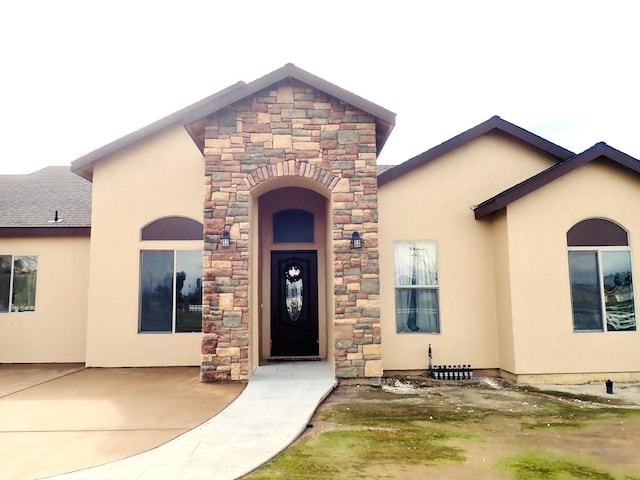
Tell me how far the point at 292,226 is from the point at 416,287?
2999 mm

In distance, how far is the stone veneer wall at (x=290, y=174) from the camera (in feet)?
24.8

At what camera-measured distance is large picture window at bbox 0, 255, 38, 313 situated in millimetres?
10148

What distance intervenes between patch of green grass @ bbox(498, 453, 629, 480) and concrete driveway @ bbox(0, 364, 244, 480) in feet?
11.4

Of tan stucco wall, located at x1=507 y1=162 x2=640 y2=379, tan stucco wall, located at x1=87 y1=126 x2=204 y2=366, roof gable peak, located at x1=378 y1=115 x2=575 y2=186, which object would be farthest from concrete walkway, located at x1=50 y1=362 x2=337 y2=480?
roof gable peak, located at x1=378 y1=115 x2=575 y2=186

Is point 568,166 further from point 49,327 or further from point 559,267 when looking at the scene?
point 49,327

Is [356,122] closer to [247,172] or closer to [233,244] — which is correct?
[247,172]

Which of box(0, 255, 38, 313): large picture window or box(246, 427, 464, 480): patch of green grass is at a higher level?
box(0, 255, 38, 313): large picture window

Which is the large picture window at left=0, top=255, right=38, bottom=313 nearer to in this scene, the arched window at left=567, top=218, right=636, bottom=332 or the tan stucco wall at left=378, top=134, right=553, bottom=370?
the tan stucco wall at left=378, top=134, right=553, bottom=370

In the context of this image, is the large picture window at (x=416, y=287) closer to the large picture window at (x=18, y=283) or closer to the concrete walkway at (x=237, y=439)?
the concrete walkway at (x=237, y=439)

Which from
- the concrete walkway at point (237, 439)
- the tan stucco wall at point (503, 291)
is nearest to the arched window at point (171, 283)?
the concrete walkway at point (237, 439)

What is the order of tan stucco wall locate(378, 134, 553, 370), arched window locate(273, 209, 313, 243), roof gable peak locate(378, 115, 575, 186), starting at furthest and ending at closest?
arched window locate(273, 209, 313, 243) → roof gable peak locate(378, 115, 575, 186) → tan stucco wall locate(378, 134, 553, 370)

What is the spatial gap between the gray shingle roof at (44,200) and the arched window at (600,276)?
393 inches

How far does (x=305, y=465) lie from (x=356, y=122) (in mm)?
5764

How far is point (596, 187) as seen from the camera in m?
8.05
